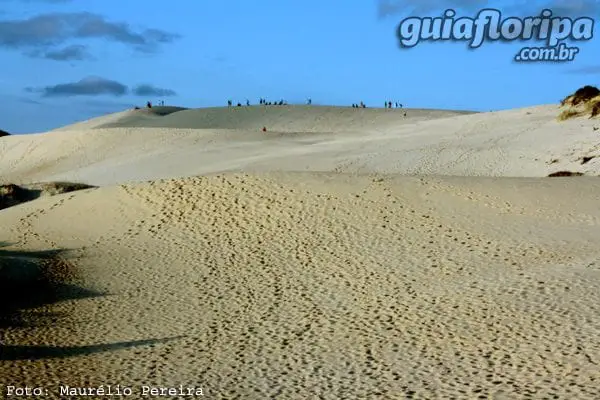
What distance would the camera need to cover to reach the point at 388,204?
1259 cm

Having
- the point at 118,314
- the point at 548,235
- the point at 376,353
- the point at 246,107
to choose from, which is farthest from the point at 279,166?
the point at 246,107

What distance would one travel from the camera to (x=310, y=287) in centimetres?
946

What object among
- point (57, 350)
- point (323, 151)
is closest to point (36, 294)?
point (57, 350)

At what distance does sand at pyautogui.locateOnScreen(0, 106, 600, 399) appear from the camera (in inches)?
268

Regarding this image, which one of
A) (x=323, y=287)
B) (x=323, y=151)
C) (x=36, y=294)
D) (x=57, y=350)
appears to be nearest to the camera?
(x=57, y=350)

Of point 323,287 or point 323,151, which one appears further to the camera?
point 323,151

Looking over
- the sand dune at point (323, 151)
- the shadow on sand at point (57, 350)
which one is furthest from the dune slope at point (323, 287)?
the sand dune at point (323, 151)

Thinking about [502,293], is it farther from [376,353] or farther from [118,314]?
[118,314]

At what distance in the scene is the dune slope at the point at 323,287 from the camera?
6.83 metres

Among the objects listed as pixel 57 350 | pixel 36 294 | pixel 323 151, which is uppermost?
pixel 323 151

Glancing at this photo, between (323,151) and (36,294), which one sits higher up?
(323,151)

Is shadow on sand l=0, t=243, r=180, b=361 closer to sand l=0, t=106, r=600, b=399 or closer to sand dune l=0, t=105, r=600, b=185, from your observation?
sand l=0, t=106, r=600, b=399

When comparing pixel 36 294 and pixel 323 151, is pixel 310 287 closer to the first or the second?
pixel 36 294

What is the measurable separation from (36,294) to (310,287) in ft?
11.1
